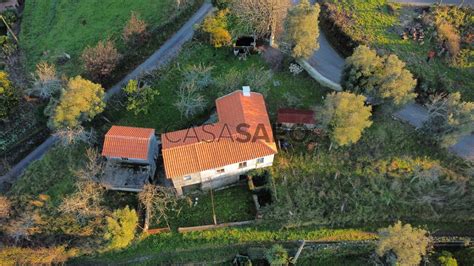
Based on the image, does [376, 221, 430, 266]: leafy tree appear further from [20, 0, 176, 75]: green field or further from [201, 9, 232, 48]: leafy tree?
[20, 0, 176, 75]: green field

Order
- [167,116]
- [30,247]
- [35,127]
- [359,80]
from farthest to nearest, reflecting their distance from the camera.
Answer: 1. [35,127]
2. [167,116]
3. [359,80]
4. [30,247]

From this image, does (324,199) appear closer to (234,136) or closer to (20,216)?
(234,136)

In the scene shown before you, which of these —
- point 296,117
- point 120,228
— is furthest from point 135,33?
point 120,228

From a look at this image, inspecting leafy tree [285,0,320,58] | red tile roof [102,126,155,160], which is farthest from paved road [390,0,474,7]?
red tile roof [102,126,155,160]

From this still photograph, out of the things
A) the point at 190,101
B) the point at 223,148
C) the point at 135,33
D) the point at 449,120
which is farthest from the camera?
the point at 135,33

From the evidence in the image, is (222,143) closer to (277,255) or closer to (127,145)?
(127,145)

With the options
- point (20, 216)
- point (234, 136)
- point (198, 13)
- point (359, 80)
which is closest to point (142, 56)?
point (198, 13)
